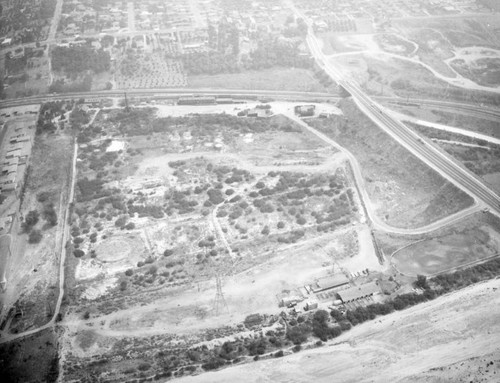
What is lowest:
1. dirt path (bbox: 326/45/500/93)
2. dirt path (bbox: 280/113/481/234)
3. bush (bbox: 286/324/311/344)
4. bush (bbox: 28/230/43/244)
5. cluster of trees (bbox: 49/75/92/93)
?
bush (bbox: 286/324/311/344)

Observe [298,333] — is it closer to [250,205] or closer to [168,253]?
[168,253]

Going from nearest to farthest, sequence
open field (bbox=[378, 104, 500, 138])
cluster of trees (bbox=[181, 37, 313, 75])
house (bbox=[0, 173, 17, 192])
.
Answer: house (bbox=[0, 173, 17, 192]) → open field (bbox=[378, 104, 500, 138]) → cluster of trees (bbox=[181, 37, 313, 75])

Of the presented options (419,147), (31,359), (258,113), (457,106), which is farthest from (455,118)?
(31,359)

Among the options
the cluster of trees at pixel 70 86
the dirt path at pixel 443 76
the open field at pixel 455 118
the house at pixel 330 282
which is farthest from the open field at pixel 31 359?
the dirt path at pixel 443 76

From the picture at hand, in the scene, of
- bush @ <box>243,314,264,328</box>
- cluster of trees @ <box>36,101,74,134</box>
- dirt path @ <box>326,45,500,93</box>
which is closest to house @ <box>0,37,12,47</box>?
cluster of trees @ <box>36,101,74,134</box>

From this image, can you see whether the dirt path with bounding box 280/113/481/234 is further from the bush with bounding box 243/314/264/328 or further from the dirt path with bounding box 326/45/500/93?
the dirt path with bounding box 326/45/500/93

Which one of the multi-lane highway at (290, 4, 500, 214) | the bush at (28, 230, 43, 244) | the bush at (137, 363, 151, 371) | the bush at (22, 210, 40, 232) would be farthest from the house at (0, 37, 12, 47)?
the bush at (137, 363, 151, 371)

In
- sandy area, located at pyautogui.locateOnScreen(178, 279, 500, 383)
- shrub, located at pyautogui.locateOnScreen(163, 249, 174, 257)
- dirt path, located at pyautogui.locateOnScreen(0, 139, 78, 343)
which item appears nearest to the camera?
sandy area, located at pyautogui.locateOnScreen(178, 279, 500, 383)

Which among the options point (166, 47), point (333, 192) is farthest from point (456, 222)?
point (166, 47)

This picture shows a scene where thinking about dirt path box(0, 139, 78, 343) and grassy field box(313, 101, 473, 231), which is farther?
grassy field box(313, 101, 473, 231)

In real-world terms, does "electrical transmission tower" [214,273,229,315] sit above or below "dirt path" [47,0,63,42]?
below
